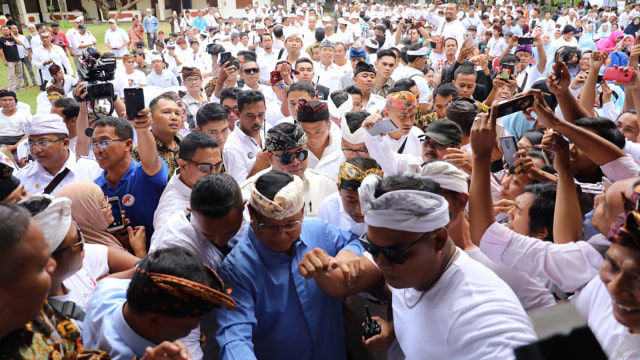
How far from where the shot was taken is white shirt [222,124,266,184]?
4.50m

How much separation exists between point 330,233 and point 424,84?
528 cm

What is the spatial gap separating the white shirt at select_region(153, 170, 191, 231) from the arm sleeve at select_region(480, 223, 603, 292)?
6.51 ft

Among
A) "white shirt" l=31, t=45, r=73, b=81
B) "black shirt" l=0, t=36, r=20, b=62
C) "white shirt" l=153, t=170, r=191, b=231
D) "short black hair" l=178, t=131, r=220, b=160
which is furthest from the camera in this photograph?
"black shirt" l=0, t=36, r=20, b=62

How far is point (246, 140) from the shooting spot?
4.70m

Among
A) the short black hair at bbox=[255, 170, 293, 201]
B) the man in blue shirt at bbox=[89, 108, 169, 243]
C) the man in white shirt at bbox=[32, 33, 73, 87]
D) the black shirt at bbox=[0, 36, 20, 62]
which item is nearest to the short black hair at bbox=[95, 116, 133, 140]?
the man in blue shirt at bbox=[89, 108, 169, 243]

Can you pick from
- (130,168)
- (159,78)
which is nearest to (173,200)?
(130,168)

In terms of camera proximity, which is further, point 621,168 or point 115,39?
point 115,39

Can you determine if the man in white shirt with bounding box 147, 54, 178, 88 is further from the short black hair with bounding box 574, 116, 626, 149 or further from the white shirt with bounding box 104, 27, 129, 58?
the short black hair with bounding box 574, 116, 626, 149

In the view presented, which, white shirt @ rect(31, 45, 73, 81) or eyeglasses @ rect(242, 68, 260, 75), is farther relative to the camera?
white shirt @ rect(31, 45, 73, 81)

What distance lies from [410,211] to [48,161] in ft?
11.5

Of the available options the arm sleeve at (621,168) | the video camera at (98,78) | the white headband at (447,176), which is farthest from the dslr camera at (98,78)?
the arm sleeve at (621,168)

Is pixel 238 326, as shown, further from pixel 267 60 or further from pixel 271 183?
pixel 267 60

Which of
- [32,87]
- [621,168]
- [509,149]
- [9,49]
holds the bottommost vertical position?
[32,87]

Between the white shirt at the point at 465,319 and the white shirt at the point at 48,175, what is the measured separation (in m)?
3.22
